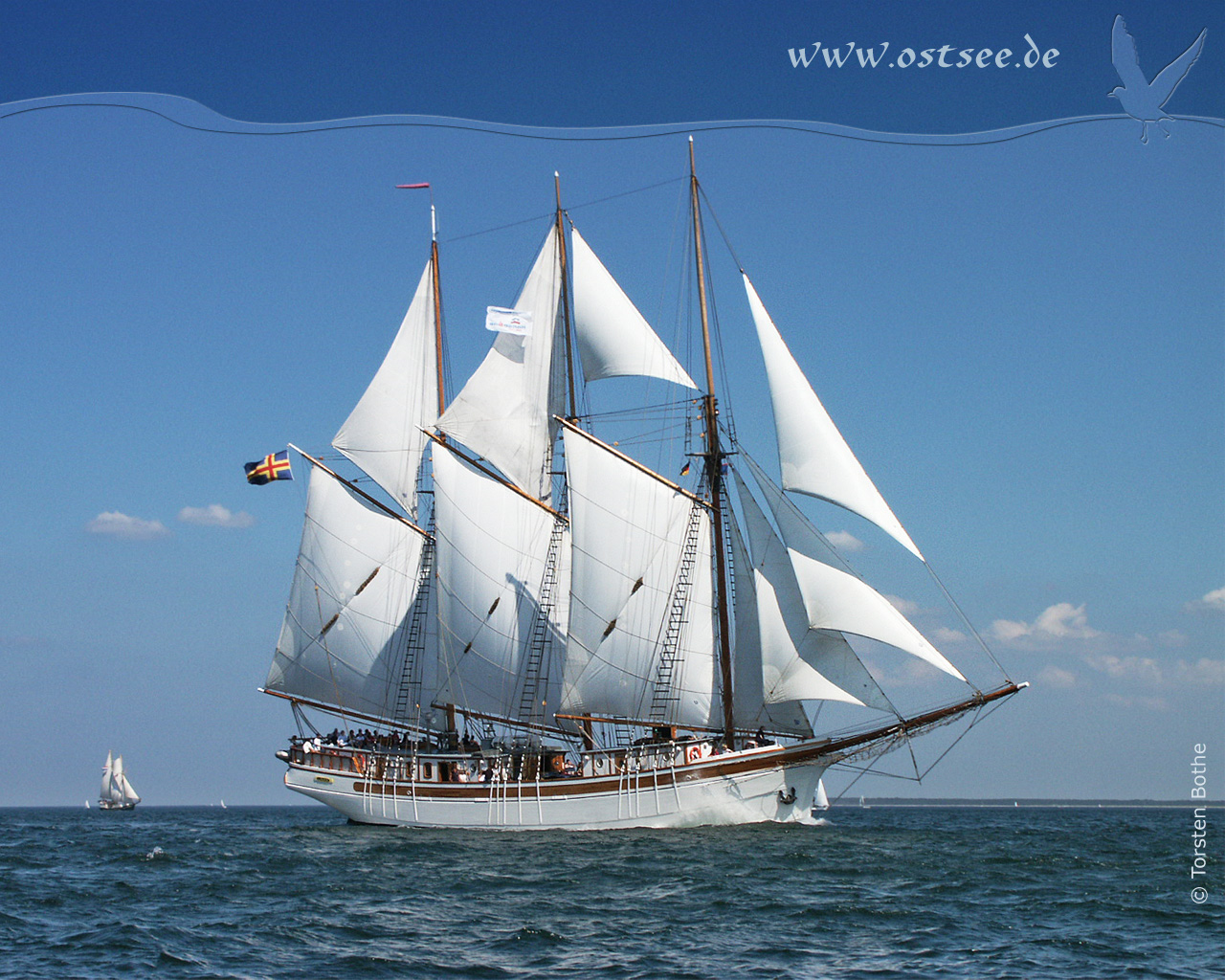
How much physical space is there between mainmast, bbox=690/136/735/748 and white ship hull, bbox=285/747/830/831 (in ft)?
8.01

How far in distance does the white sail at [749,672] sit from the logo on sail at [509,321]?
14816 millimetres

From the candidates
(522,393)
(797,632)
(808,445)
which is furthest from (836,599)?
(522,393)

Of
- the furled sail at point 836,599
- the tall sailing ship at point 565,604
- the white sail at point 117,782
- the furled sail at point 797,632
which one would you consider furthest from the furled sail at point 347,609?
the white sail at point 117,782

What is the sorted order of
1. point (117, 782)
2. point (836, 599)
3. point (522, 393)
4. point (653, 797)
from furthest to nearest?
point (117, 782) → point (522, 393) → point (653, 797) → point (836, 599)

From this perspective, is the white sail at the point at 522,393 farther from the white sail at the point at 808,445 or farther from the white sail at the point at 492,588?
the white sail at the point at 808,445

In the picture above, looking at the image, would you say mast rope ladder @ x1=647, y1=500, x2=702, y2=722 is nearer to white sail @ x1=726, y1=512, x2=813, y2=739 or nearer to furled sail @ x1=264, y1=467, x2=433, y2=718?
white sail @ x1=726, y1=512, x2=813, y2=739

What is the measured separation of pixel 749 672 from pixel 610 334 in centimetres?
1501

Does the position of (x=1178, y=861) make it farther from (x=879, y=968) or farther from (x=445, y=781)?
(x=445, y=781)

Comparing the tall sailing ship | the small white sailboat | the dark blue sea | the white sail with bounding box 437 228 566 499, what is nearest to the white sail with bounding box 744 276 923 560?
the tall sailing ship

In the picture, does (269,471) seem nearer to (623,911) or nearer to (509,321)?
(509,321)

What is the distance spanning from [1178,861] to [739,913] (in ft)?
72.5

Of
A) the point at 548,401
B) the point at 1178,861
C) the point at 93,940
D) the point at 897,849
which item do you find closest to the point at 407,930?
the point at 93,940

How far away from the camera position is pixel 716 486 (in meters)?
52.4

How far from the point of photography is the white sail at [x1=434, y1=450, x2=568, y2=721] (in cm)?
5725
